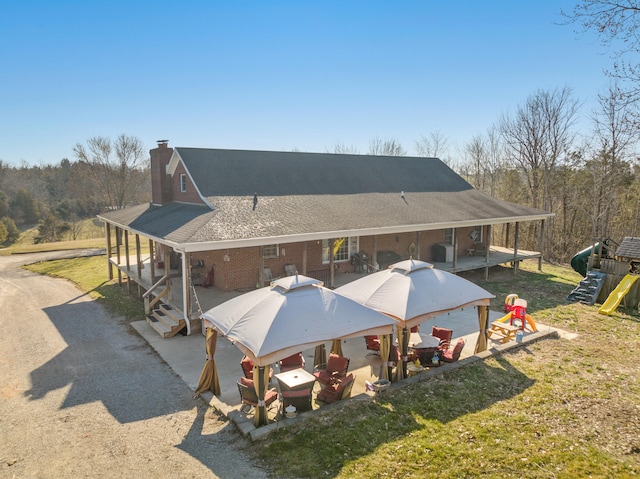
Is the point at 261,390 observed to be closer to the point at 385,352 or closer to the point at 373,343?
the point at 385,352

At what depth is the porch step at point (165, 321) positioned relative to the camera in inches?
477

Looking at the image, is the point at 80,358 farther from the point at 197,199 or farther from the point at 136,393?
the point at 197,199

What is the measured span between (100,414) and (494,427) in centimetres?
750

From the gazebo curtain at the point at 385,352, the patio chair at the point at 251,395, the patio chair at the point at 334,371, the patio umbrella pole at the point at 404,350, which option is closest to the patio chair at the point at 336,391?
the patio chair at the point at 334,371

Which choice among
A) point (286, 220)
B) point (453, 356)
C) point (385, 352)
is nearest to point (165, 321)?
point (286, 220)

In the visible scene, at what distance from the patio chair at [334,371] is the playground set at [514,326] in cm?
502

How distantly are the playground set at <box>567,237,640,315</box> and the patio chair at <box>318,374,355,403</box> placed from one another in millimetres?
11104

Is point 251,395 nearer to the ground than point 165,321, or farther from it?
farther from it

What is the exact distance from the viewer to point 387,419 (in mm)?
7270

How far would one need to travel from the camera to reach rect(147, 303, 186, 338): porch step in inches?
477

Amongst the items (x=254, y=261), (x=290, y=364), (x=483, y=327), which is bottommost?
(x=290, y=364)

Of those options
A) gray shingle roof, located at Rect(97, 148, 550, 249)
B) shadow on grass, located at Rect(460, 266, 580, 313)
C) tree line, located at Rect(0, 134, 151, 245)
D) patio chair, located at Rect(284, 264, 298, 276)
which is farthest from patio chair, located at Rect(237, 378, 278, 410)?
tree line, located at Rect(0, 134, 151, 245)

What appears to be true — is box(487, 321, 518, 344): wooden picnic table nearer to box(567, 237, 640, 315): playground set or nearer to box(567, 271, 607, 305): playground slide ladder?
box(567, 237, 640, 315): playground set

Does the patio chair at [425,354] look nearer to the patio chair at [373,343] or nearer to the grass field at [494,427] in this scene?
the grass field at [494,427]
